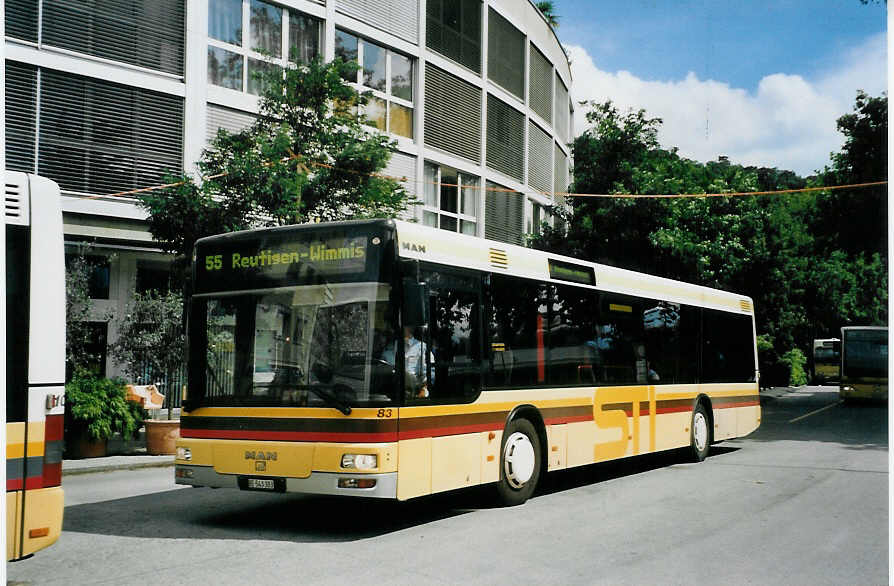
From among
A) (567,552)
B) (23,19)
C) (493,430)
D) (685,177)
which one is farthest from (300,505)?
(685,177)

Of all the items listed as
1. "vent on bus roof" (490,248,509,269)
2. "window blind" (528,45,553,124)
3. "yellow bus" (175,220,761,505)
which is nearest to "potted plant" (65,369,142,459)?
"yellow bus" (175,220,761,505)

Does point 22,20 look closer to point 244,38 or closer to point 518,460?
point 244,38

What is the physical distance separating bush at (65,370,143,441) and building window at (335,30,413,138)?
44.5 feet

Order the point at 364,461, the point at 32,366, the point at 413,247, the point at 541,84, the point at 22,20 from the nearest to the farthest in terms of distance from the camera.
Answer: the point at 32,366 < the point at 364,461 < the point at 413,247 < the point at 22,20 < the point at 541,84

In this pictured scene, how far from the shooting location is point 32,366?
19.6 ft

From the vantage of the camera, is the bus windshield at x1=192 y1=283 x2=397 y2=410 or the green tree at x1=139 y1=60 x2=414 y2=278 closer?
the bus windshield at x1=192 y1=283 x2=397 y2=410

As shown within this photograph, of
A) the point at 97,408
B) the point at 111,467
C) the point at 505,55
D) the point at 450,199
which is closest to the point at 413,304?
the point at 111,467

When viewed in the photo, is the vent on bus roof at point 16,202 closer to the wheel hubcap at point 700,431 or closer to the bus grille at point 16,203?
the bus grille at point 16,203

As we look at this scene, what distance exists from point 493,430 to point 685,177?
2247 centimetres

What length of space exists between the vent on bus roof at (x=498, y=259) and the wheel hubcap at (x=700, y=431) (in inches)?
238

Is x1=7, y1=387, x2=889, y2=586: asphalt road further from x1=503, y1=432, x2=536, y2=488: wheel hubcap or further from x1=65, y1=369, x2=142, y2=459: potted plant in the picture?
x1=65, y1=369, x2=142, y2=459: potted plant

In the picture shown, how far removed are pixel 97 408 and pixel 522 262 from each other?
7.71m

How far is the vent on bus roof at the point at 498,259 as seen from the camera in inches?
399

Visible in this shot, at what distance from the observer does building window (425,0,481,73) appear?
30.3 meters
